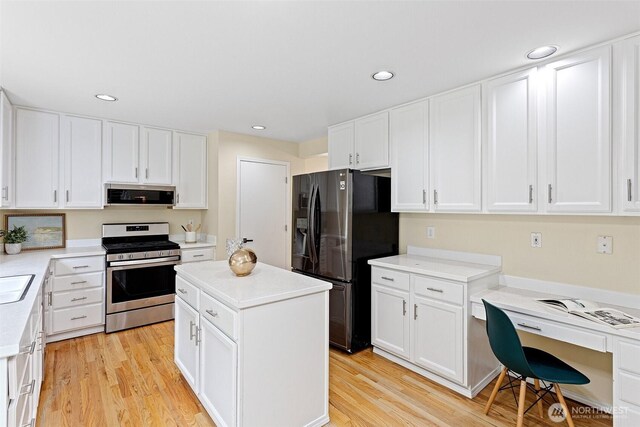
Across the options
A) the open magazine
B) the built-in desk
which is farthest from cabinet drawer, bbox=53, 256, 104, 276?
the open magazine

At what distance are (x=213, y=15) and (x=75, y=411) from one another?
2691 millimetres

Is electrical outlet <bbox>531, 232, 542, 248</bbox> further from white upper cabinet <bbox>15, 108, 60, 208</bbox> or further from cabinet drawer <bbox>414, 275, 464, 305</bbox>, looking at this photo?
white upper cabinet <bbox>15, 108, 60, 208</bbox>

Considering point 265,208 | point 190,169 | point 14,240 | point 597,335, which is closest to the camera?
point 597,335

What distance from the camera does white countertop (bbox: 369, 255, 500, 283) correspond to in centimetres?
242

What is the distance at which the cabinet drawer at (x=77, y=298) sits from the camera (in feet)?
10.8

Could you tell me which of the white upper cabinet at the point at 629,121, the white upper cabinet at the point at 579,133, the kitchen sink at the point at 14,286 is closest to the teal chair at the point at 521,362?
the white upper cabinet at the point at 579,133

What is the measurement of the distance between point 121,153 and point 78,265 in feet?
4.41

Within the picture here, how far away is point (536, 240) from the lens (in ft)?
8.25

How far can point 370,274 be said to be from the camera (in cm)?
319

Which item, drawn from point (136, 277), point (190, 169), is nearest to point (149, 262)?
point (136, 277)

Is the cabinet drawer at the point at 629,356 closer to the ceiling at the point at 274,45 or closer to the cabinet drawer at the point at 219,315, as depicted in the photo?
the ceiling at the point at 274,45

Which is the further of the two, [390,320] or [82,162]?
[82,162]

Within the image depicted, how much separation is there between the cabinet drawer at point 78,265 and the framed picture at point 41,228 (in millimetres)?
515

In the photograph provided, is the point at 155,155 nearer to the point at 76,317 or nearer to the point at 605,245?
the point at 76,317
